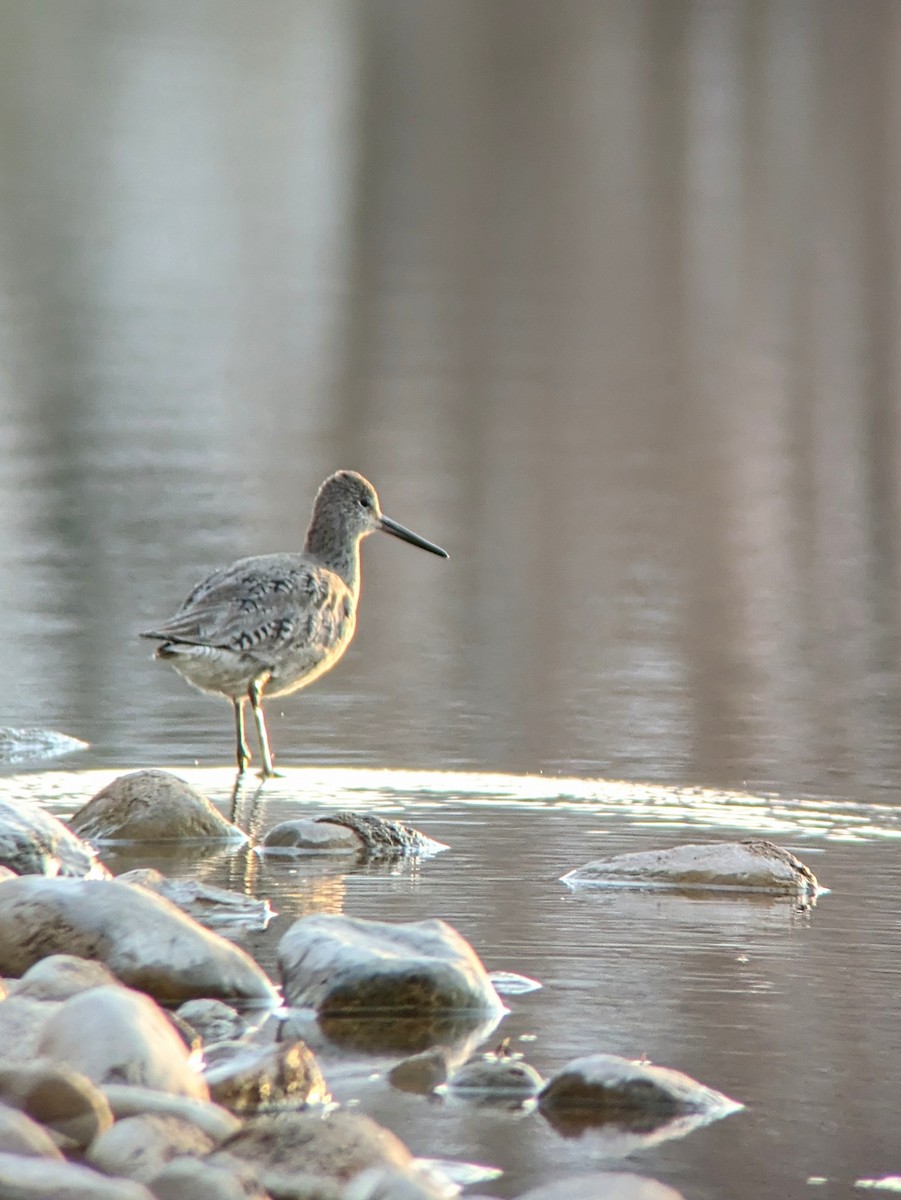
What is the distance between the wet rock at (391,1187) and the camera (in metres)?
4.14

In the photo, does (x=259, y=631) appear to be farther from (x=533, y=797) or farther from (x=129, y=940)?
(x=129, y=940)

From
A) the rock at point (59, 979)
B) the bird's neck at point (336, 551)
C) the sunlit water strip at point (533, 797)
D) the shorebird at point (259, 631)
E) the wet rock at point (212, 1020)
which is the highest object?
the bird's neck at point (336, 551)

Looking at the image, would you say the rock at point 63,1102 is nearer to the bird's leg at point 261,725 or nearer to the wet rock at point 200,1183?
the wet rock at point 200,1183

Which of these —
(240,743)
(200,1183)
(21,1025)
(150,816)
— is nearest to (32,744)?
(240,743)

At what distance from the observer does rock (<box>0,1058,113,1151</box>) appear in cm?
441

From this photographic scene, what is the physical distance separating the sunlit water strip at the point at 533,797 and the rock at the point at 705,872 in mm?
694

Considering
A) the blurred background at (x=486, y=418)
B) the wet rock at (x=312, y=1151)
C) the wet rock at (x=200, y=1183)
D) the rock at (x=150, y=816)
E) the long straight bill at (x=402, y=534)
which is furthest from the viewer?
the long straight bill at (x=402, y=534)

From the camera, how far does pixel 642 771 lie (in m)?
8.32

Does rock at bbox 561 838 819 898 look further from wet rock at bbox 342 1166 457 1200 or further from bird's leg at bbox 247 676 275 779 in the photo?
wet rock at bbox 342 1166 457 1200

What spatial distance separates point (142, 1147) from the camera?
170 inches

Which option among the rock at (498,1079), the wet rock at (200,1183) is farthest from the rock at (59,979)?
the wet rock at (200,1183)

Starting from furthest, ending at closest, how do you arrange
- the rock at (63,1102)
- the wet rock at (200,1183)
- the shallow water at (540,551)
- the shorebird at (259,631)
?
1. the shorebird at (259,631)
2. the shallow water at (540,551)
3. the rock at (63,1102)
4. the wet rock at (200,1183)

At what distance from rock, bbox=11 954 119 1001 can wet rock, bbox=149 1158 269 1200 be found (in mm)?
979

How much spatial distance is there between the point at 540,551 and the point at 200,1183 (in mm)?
9786
